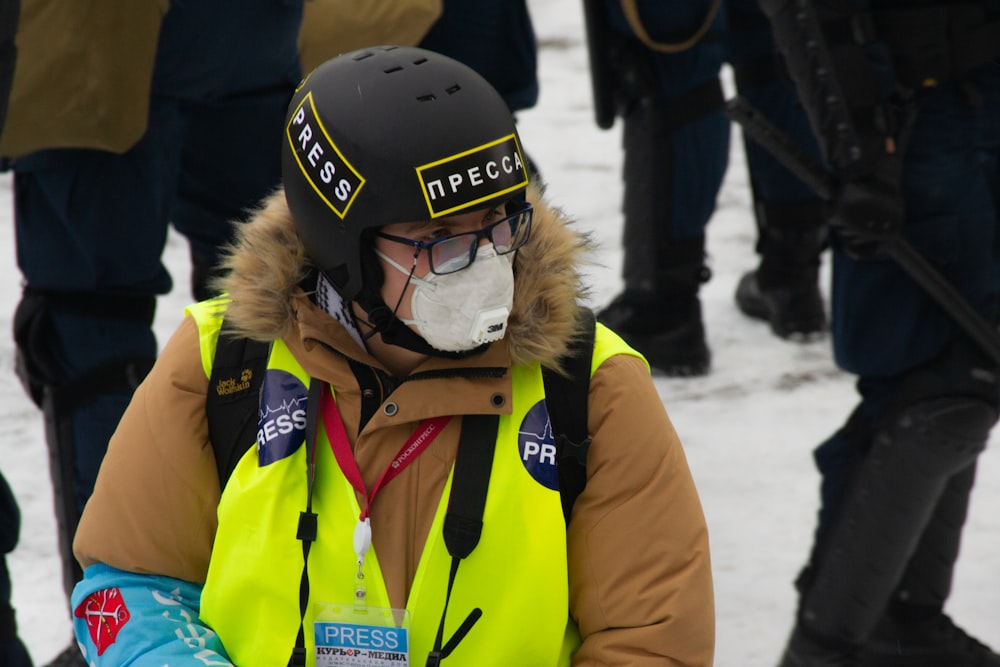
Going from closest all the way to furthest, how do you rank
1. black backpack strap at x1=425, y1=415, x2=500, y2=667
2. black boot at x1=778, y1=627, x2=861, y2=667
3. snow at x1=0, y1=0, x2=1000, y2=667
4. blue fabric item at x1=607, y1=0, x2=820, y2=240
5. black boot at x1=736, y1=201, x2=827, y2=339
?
black backpack strap at x1=425, y1=415, x2=500, y2=667, black boot at x1=778, y1=627, x2=861, y2=667, snow at x1=0, y1=0, x2=1000, y2=667, blue fabric item at x1=607, y1=0, x2=820, y2=240, black boot at x1=736, y1=201, x2=827, y2=339

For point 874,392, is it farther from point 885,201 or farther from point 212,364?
point 212,364

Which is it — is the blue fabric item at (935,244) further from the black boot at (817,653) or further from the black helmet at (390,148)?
the black helmet at (390,148)

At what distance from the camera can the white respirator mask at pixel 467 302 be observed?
2.09 metres

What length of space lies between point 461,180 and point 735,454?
2.68 metres

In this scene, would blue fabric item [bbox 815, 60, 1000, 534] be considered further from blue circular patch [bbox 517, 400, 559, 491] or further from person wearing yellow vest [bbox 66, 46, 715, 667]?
blue circular patch [bbox 517, 400, 559, 491]

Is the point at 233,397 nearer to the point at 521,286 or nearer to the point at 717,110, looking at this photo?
the point at 521,286

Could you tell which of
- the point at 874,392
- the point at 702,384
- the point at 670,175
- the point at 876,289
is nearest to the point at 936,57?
the point at 876,289

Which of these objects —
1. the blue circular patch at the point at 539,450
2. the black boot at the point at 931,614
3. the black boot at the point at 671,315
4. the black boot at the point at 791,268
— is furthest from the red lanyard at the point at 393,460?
the black boot at the point at 791,268

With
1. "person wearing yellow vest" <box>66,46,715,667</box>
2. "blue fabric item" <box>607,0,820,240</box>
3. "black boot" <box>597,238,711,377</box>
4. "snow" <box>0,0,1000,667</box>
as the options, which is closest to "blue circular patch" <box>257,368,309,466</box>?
"person wearing yellow vest" <box>66,46,715,667</box>

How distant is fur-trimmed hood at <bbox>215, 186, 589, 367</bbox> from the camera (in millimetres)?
2141

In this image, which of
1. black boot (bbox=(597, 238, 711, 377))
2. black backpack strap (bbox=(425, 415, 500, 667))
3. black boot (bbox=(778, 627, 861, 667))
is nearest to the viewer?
black backpack strap (bbox=(425, 415, 500, 667))

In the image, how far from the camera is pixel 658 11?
14.9 feet

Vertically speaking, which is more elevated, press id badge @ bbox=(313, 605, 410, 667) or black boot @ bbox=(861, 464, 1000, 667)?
press id badge @ bbox=(313, 605, 410, 667)

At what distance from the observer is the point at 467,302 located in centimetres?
210
